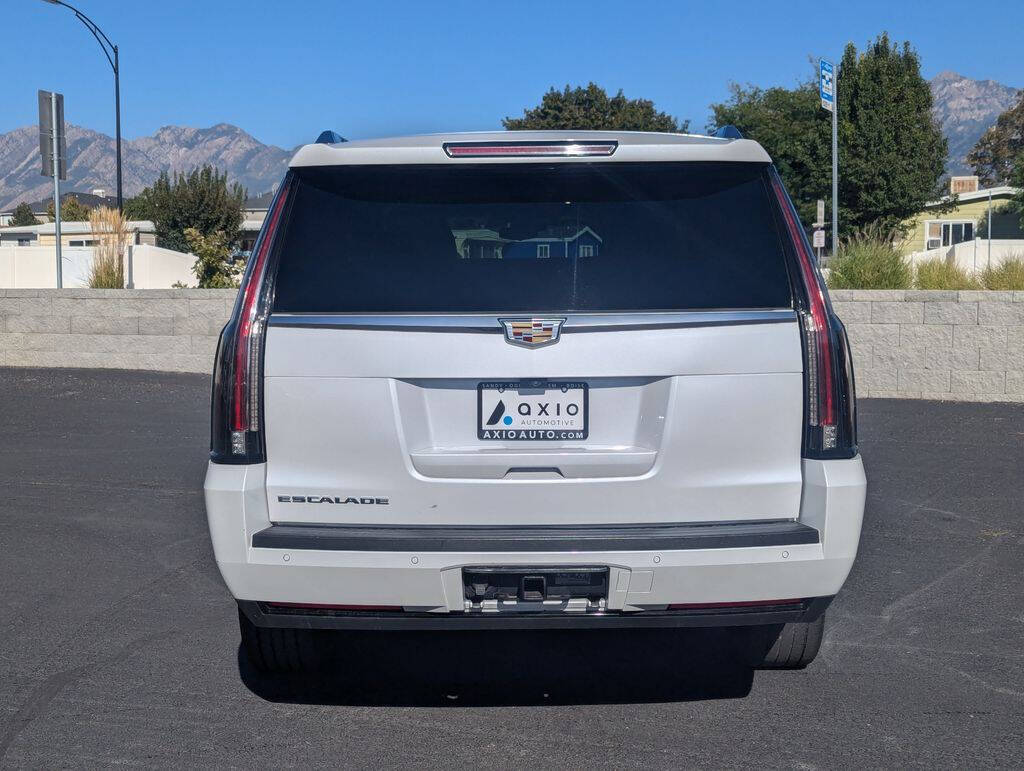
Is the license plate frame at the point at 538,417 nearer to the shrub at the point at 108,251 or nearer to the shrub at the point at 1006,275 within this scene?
the shrub at the point at 1006,275

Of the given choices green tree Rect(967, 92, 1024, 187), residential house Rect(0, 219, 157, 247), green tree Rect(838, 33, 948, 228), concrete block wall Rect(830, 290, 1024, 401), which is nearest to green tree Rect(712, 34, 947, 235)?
green tree Rect(838, 33, 948, 228)

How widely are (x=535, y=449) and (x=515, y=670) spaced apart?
1394 millimetres

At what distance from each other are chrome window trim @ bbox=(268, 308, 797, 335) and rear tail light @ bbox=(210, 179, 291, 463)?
78 mm

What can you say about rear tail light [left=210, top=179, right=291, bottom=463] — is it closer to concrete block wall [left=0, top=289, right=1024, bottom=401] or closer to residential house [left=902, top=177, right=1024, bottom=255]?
concrete block wall [left=0, top=289, right=1024, bottom=401]

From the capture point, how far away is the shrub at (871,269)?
14758 millimetres

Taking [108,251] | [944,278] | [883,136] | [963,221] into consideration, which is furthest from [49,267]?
[963,221]

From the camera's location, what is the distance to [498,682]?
461 cm

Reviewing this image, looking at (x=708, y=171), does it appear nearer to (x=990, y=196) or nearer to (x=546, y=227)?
(x=546, y=227)

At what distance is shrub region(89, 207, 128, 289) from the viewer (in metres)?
18.2

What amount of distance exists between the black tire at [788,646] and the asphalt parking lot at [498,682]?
7 cm

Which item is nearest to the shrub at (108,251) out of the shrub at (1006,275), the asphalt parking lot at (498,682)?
the asphalt parking lot at (498,682)

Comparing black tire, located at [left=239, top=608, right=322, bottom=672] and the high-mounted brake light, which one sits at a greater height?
the high-mounted brake light

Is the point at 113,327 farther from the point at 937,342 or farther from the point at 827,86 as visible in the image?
the point at 827,86

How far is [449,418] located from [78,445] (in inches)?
307
